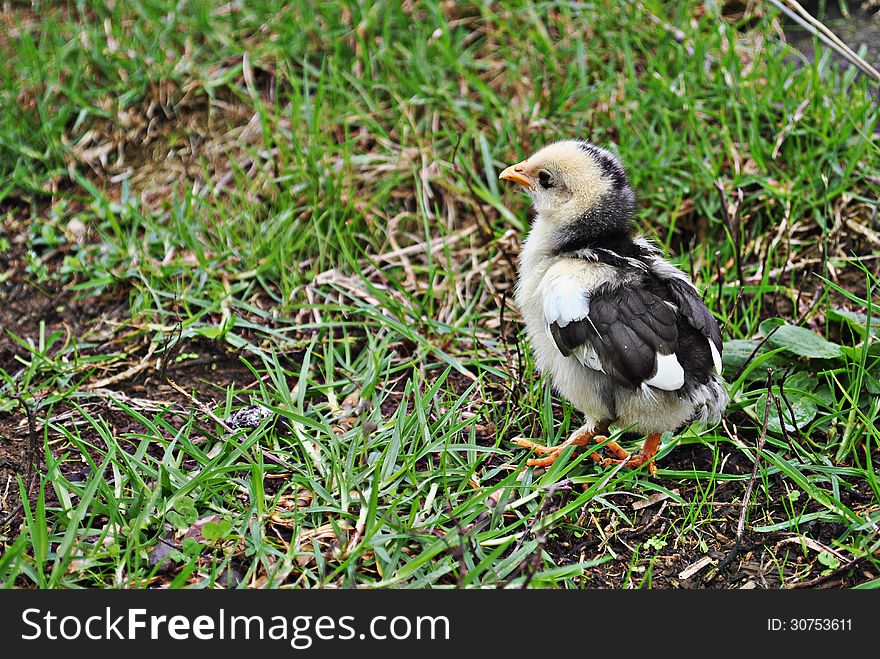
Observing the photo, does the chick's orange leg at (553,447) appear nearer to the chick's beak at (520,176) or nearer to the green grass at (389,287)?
the green grass at (389,287)

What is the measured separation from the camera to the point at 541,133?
4.71m

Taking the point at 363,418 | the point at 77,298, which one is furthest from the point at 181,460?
the point at 77,298

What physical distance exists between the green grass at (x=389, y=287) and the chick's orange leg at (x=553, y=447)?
0.24 ft

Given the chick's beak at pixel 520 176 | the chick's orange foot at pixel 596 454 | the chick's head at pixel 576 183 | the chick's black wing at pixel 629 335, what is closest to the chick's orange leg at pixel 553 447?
the chick's orange foot at pixel 596 454

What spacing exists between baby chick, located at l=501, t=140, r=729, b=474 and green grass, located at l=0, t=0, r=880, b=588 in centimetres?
24

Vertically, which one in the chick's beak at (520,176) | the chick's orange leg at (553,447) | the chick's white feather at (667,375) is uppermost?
the chick's beak at (520,176)

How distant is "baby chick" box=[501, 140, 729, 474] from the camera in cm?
305

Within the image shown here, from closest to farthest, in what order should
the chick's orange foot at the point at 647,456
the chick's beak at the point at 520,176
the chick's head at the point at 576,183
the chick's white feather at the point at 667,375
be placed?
the chick's white feather at the point at 667,375 → the chick's orange foot at the point at 647,456 → the chick's head at the point at 576,183 → the chick's beak at the point at 520,176

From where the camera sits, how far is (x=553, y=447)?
11.0 ft

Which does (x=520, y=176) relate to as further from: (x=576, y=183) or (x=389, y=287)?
(x=389, y=287)

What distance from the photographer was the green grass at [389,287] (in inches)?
118

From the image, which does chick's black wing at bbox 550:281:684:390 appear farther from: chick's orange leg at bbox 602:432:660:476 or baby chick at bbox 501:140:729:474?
chick's orange leg at bbox 602:432:660:476

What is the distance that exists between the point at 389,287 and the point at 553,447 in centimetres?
129

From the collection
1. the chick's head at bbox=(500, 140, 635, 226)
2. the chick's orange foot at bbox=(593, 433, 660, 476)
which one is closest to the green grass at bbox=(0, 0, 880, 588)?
the chick's orange foot at bbox=(593, 433, 660, 476)
